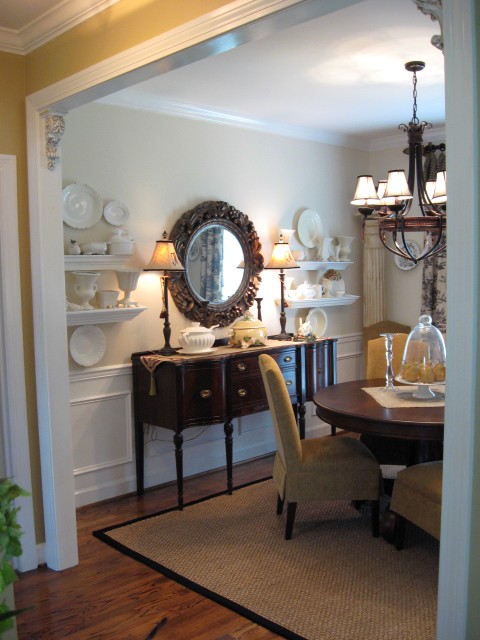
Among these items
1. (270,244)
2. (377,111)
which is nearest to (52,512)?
(270,244)

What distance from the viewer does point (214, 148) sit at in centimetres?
497

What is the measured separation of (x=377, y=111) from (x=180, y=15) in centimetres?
294

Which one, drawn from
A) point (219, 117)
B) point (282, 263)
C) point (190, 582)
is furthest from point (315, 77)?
point (190, 582)

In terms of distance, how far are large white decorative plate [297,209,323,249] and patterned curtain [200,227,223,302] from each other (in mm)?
948

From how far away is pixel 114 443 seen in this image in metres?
4.46

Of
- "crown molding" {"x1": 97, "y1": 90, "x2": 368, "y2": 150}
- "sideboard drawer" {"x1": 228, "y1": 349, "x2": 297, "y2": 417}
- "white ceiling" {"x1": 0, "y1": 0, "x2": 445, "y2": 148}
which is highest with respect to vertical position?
"white ceiling" {"x1": 0, "y1": 0, "x2": 445, "y2": 148}

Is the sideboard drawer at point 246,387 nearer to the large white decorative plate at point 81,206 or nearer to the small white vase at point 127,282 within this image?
the small white vase at point 127,282

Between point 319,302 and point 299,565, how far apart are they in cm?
268

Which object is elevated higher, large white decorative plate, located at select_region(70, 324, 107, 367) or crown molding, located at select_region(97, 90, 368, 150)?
crown molding, located at select_region(97, 90, 368, 150)

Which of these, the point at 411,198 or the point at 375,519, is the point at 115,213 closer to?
the point at 411,198

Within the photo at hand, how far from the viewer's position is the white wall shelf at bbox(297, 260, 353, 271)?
18.4 feet

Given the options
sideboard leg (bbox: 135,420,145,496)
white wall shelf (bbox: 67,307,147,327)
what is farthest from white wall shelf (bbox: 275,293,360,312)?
sideboard leg (bbox: 135,420,145,496)

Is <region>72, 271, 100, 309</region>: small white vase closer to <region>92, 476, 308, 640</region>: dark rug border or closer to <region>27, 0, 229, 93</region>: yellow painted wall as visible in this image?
<region>27, 0, 229, 93</region>: yellow painted wall

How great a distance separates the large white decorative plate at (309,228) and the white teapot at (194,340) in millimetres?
1628
